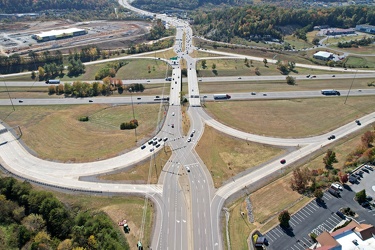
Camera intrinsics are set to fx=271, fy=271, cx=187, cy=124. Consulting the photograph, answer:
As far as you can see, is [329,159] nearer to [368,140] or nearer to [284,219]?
[368,140]

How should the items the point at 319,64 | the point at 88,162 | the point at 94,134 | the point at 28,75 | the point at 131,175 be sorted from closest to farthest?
1. the point at 131,175
2. the point at 88,162
3. the point at 94,134
4. the point at 28,75
5. the point at 319,64

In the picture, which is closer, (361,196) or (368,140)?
(361,196)

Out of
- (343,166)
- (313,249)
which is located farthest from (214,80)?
(313,249)

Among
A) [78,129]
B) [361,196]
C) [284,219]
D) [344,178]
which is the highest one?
[361,196]

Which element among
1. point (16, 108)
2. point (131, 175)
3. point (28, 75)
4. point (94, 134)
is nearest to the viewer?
point (131, 175)

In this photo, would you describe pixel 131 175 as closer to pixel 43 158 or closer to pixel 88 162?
pixel 88 162

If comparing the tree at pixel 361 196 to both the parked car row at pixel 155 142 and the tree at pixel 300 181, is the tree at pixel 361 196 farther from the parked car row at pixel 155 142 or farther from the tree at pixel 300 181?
the parked car row at pixel 155 142

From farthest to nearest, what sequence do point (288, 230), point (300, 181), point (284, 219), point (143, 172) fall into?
point (143, 172) < point (300, 181) < point (284, 219) < point (288, 230)

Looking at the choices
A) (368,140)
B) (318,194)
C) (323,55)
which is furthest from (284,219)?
(323,55)
